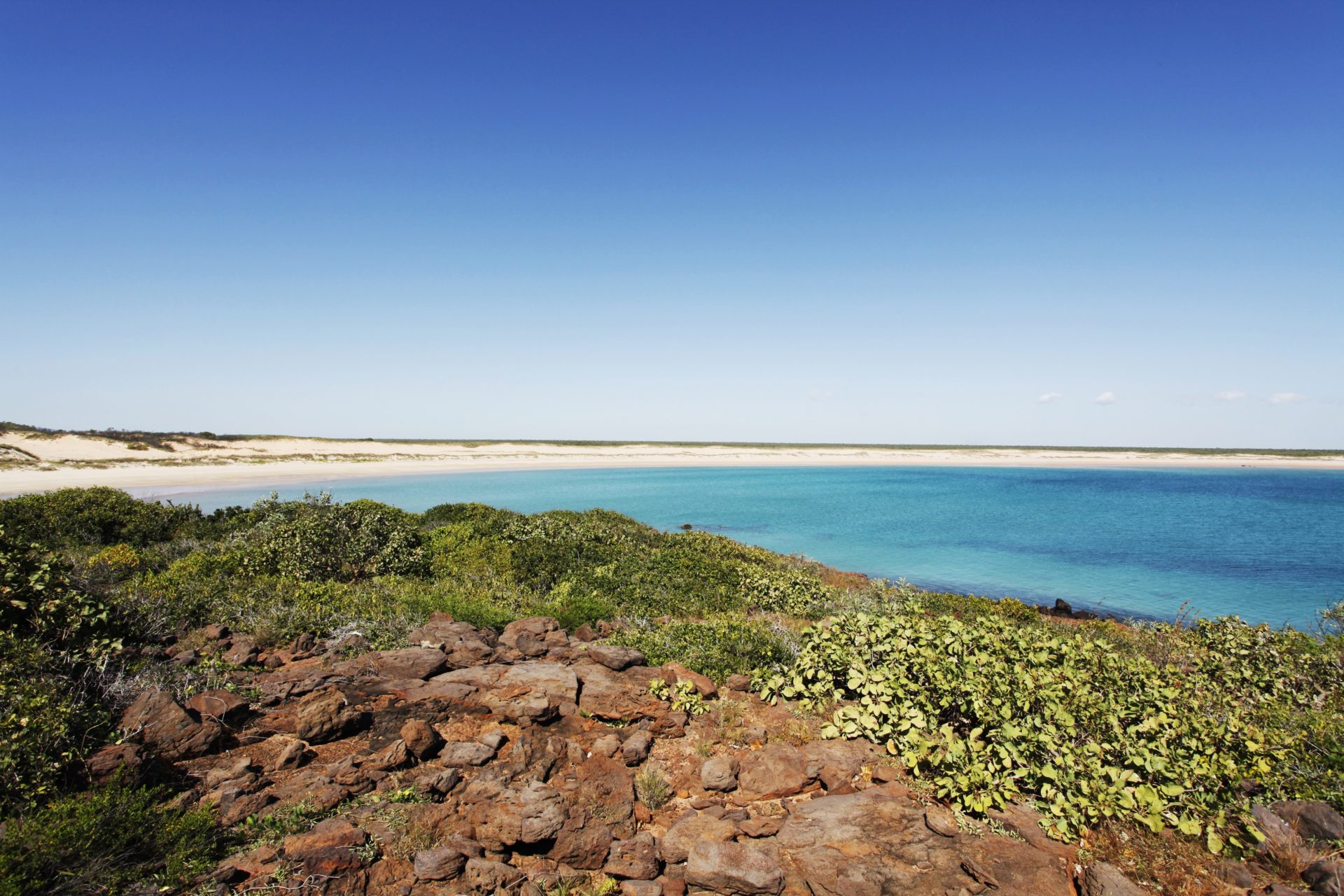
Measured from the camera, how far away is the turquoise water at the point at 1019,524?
24.5 m

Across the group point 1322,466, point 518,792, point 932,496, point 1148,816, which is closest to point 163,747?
point 518,792

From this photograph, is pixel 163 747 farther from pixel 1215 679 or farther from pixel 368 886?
pixel 1215 679

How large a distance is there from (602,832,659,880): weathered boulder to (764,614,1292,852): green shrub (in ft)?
7.90

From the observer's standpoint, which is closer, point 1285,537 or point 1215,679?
point 1215,679

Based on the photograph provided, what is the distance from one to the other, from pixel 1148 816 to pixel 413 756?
20.6ft

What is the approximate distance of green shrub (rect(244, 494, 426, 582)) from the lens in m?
13.5

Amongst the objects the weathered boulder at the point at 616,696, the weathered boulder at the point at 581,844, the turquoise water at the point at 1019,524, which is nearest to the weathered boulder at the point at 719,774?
the weathered boulder at the point at 581,844

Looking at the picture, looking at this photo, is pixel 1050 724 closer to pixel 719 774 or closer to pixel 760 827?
pixel 760 827

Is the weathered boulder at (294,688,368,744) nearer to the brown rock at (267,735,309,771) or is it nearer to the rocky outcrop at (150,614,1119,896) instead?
the rocky outcrop at (150,614,1119,896)

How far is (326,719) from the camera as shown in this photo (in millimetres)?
6238

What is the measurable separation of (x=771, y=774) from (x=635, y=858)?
1.58m

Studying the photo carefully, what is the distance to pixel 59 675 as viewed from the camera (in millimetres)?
6227

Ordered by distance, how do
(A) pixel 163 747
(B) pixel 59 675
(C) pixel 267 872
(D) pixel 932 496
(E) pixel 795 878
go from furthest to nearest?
(D) pixel 932 496, (B) pixel 59 675, (A) pixel 163 747, (E) pixel 795 878, (C) pixel 267 872

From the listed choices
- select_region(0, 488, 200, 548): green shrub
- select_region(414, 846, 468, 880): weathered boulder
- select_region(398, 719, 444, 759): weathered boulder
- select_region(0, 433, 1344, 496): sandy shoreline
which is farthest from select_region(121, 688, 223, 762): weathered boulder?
select_region(0, 433, 1344, 496): sandy shoreline
